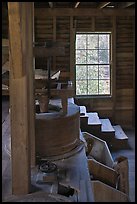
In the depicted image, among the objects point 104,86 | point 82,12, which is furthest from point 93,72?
point 82,12

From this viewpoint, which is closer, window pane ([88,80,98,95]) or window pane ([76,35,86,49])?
window pane ([76,35,86,49])

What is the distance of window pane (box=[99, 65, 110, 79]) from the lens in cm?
850

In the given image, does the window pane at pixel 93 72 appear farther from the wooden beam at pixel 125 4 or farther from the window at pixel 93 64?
the wooden beam at pixel 125 4

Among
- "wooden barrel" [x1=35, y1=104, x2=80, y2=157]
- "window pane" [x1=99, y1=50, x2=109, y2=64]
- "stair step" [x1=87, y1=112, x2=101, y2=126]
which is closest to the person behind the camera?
"wooden barrel" [x1=35, y1=104, x2=80, y2=157]

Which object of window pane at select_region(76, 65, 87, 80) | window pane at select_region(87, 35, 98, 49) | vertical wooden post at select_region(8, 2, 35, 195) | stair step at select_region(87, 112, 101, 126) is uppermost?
window pane at select_region(87, 35, 98, 49)

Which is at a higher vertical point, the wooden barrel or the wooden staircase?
the wooden barrel

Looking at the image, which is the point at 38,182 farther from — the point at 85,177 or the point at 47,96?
the point at 47,96

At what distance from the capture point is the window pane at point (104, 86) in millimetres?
8547

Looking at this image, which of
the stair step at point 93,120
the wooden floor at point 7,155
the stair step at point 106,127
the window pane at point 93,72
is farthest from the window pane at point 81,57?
the wooden floor at point 7,155

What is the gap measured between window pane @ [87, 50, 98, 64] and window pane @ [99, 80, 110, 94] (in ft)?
1.75

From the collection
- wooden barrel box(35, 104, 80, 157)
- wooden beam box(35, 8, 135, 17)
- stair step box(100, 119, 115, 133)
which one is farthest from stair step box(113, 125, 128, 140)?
wooden barrel box(35, 104, 80, 157)

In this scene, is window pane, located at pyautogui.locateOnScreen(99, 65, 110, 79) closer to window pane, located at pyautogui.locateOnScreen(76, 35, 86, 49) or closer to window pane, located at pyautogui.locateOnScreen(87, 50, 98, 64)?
window pane, located at pyautogui.locateOnScreen(87, 50, 98, 64)

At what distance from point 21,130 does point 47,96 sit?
1.25 meters

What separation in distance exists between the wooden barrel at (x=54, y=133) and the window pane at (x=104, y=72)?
4.28m
